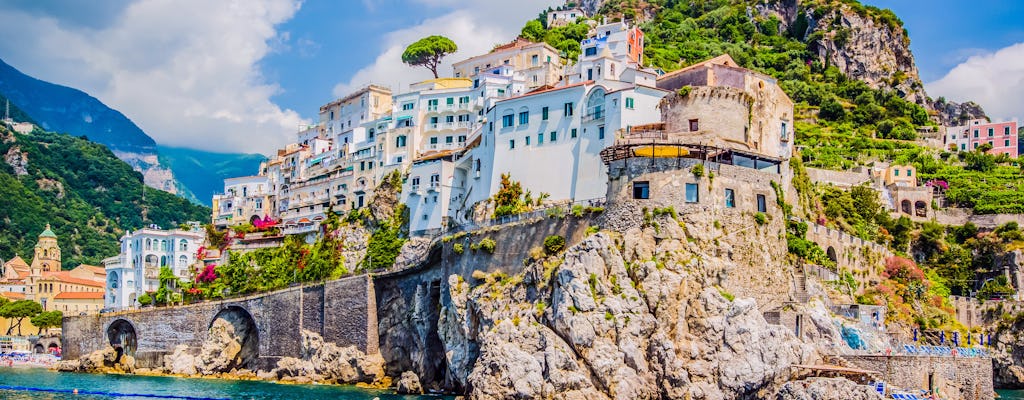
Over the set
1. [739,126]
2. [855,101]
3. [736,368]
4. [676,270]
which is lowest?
[736,368]

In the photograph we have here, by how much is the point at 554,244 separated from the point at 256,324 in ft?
92.4

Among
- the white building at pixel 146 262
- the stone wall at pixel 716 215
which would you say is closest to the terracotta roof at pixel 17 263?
the white building at pixel 146 262

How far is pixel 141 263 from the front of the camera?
92.1 meters

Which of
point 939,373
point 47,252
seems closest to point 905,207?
point 939,373

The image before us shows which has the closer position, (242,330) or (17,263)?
(242,330)

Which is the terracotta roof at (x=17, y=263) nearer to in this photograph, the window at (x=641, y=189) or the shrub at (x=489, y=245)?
the shrub at (x=489, y=245)

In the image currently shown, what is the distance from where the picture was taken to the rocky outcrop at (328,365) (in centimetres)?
6178

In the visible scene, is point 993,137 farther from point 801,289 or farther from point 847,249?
point 801,289

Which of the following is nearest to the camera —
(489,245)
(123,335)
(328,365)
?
(489,245)

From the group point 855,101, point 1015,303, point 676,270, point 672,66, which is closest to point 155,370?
point 676,270

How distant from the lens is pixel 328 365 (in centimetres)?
6319

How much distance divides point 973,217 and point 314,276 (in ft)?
154

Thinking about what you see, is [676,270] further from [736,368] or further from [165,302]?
[165,302]

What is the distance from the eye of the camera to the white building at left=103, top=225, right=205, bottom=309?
91.2 m
